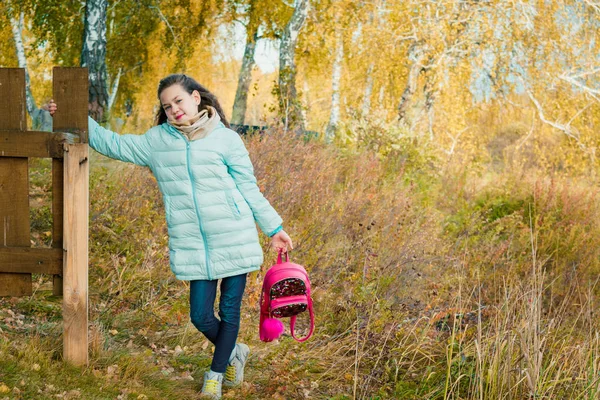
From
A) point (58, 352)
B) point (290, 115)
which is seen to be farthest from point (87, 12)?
point (58, 352)

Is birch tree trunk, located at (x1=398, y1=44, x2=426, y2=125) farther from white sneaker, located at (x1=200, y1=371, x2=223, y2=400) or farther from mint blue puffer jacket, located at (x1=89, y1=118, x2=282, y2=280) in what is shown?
white sneaker, located at (x1=200, y1=371, x2=223, y2=400)

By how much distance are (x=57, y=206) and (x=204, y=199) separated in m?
0.72

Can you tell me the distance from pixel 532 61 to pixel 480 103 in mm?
1499

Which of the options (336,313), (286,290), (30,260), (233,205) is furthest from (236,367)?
(336,313)

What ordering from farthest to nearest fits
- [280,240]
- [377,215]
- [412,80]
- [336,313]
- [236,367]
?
[412,80] → [377,215] → [336,313] → [236,367] → [280,240]

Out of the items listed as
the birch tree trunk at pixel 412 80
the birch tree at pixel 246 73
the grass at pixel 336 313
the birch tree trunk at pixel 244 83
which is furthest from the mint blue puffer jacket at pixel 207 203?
the birch tree trunk at pixel 244 83

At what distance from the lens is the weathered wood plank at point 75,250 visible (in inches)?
124

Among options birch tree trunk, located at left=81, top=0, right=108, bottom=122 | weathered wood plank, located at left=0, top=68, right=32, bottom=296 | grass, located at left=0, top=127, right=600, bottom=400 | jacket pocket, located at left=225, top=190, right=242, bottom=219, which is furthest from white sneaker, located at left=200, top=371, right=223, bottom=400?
birch tree trunk, located at left=81, top=0, right=108, bottom=122

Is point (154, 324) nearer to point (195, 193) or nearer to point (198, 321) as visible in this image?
point (198, 321)

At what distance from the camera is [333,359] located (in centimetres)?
404

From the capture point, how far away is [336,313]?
467cm

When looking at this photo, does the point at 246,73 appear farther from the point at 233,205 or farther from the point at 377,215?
the point at 233,205

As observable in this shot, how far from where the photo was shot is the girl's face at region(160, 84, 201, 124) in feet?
10.5

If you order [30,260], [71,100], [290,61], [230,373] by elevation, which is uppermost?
[290,61]
